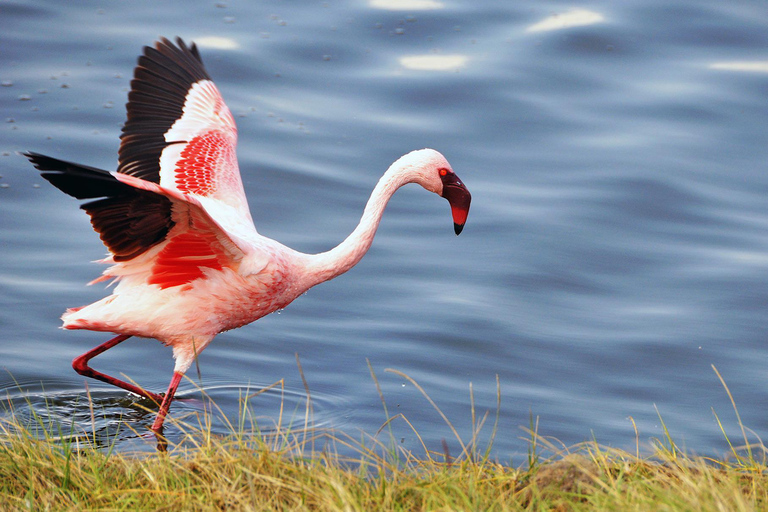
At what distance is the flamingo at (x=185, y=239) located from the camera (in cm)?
472

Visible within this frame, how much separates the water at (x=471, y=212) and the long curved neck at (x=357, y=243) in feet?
3.03

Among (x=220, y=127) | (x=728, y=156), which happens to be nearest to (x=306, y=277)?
(x=220, y=127)

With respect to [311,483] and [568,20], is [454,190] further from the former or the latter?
[568,20]

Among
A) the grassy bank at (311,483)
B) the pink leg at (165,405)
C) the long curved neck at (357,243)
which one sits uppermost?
the long curved neck at (357,243)

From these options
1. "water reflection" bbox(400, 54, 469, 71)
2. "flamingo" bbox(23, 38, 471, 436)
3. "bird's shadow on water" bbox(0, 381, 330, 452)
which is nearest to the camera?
"flamingo" bbox(23, 38, 471, 436)

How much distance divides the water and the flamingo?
2.28 feet

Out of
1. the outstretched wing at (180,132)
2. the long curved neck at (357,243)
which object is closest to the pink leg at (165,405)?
the long curved neck at (357,243)

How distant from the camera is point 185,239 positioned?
5180mm

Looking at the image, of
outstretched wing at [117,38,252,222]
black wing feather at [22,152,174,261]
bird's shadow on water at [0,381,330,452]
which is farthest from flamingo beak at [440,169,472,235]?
black wing feather at [22,152,174,261]

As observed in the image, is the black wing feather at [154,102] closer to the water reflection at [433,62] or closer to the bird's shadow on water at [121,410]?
the bird's shadow on water at [121,410]

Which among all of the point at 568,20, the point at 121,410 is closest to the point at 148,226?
the point at 121,410

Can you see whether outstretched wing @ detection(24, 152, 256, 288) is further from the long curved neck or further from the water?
the water

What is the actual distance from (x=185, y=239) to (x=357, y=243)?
1.02 metres

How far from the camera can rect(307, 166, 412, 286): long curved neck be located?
5.67m
